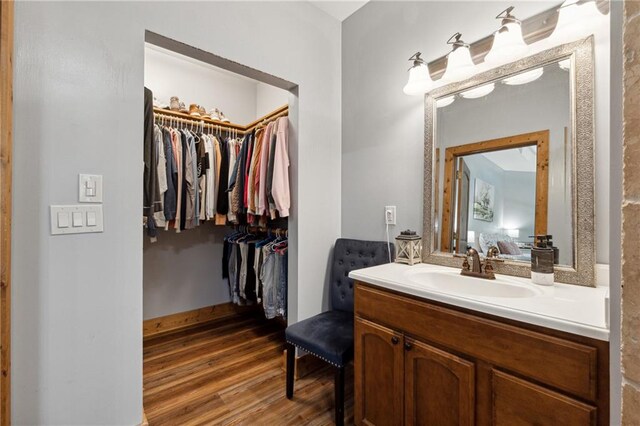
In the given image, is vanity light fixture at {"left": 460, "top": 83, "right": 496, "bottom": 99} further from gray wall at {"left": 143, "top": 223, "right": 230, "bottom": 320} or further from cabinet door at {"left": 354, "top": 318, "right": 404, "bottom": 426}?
gray wall at {"left": 143, "top": 223, "right": 230, "bottom": 320}

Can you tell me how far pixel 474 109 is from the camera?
1.52 metres

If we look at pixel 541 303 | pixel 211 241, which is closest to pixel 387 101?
pixel 541 303

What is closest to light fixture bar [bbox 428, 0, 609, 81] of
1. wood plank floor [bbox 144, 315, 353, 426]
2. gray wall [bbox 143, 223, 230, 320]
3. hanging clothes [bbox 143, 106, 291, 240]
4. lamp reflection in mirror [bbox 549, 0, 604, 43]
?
lamp reflection in mirror [bbox 549, 0, 604, 43]

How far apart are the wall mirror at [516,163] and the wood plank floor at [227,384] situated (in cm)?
→ 117

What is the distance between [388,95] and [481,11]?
645 mm

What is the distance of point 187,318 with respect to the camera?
2.81 m

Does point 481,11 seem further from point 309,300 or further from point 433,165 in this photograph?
point 309,300

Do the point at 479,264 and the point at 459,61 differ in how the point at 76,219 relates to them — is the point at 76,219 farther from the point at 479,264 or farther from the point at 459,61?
the point at 459,61

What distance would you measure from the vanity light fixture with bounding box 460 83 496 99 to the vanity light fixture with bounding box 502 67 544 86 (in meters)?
0.06

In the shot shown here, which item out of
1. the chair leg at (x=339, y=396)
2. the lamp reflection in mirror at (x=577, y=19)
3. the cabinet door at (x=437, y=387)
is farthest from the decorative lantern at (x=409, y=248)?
the lamp reflection in mirror at (x=577, y=19)

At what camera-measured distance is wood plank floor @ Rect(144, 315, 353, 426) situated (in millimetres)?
1583

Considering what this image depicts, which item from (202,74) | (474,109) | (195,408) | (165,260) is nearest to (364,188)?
(474,109)

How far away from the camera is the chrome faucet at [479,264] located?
1.37 m

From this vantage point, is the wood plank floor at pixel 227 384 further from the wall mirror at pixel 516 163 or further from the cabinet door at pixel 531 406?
the wall mirror at pixel 516 163
